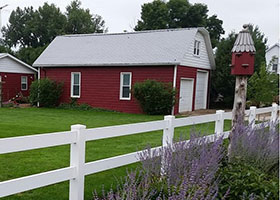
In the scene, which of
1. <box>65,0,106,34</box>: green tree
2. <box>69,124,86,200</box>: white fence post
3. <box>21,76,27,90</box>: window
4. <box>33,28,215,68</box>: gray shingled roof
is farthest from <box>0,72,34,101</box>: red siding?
<box>65,0,106,34</box>: green tree

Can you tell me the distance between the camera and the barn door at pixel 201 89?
1812 centimetres

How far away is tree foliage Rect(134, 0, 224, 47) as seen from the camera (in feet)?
112

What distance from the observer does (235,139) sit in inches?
174

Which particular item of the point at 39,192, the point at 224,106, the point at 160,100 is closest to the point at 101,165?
the point at 39,192

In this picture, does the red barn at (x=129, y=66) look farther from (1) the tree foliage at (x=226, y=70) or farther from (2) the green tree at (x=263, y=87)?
(2) the green tree at (x=263, y=87)

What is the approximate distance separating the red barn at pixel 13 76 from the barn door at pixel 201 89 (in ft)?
45.0

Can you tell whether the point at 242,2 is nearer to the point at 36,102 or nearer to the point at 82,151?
the point at 82,151

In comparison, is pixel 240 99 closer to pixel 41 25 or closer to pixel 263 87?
pixel 263 87

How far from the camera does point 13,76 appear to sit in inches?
898

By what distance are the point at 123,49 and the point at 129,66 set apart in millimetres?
1722

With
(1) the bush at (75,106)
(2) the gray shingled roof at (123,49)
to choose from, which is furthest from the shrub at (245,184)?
(1) the bush at (75,106)

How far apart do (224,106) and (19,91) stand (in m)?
15.8

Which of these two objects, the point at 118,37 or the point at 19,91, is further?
the point at 19,91

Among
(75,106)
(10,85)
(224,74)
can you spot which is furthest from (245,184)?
(10,85)
